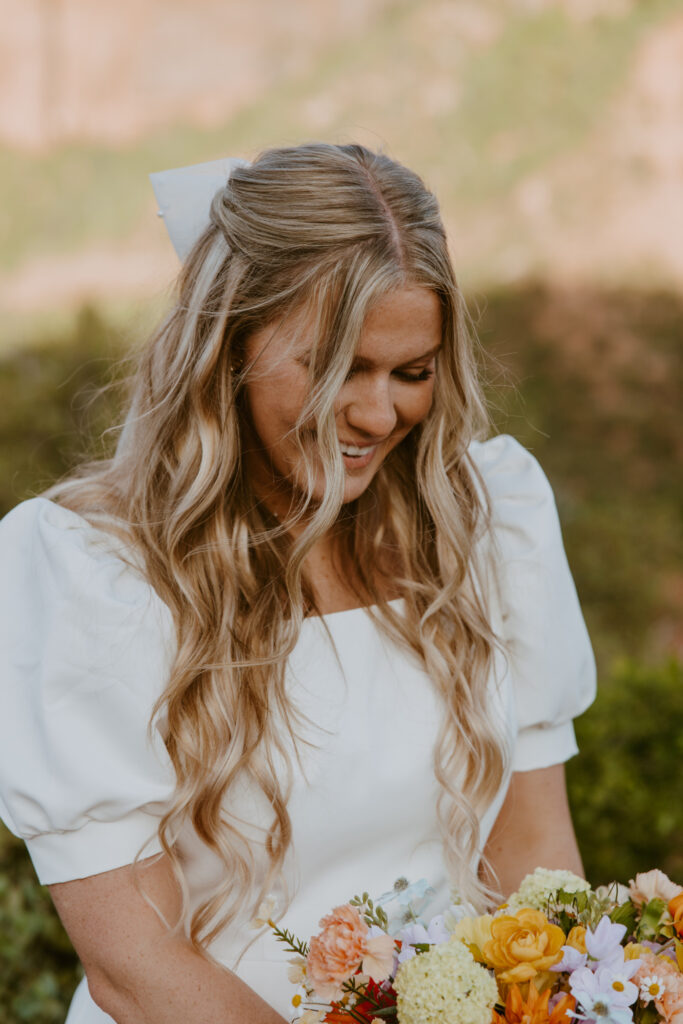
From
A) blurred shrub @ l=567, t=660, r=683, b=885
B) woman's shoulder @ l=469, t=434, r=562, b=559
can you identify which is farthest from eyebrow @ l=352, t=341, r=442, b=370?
blurred shrub @ l=567, t=660, r=683, b=885

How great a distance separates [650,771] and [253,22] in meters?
8.85

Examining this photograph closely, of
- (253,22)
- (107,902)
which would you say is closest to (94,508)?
(107,902)

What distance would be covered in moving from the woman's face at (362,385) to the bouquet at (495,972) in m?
0.70

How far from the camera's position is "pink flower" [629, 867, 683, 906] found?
54.3 inches

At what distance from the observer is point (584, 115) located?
8.46 m

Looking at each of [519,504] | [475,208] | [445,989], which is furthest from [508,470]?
[475,208]

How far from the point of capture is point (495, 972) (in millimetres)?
1250

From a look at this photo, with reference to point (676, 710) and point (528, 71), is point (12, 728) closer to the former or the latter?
point (676, 710)

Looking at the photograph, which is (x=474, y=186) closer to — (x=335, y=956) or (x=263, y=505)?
(x=263, y=505)

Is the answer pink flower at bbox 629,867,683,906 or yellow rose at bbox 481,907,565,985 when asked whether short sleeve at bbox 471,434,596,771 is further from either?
yellow rose at bbox 481,907,565,985

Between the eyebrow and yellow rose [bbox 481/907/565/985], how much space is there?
2.64ft

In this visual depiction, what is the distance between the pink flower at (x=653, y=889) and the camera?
1380mm

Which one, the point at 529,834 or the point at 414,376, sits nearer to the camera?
the point at 414,376

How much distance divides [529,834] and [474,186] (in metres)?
7.09
